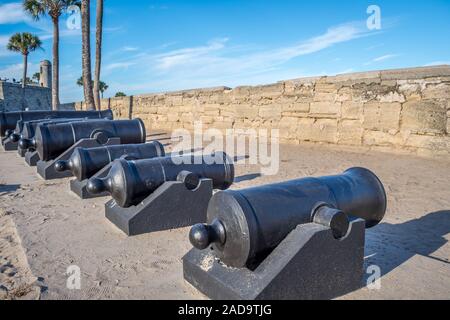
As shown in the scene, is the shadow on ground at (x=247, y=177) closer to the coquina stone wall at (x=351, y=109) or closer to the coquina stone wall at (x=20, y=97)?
the coquina stone wall at (x=351, y=109)

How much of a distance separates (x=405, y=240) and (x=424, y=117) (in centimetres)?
434

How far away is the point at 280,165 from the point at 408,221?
3.23 m

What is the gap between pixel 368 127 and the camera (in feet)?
25.3

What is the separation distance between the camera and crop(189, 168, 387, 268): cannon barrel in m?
1.90

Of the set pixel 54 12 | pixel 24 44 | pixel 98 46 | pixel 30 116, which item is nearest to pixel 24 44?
pixel 24 44

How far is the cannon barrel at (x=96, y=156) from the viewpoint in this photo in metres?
4.40

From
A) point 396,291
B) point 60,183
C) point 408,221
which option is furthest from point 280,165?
point 396,291

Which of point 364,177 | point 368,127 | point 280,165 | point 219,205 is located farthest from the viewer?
point 368,127

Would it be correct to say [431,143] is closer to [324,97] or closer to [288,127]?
[324,97]

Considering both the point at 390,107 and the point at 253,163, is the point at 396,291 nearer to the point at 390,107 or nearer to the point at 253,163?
the point at 253,163

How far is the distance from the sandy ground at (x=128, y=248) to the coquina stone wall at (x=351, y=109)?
1640 millimetres

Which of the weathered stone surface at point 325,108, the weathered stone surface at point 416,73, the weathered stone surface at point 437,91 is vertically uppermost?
the weathered stone surface at point 416,73

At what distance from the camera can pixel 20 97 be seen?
119ft

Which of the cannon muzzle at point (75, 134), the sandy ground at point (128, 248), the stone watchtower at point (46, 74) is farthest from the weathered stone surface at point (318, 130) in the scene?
the stone watchtower at point (46, 74)
